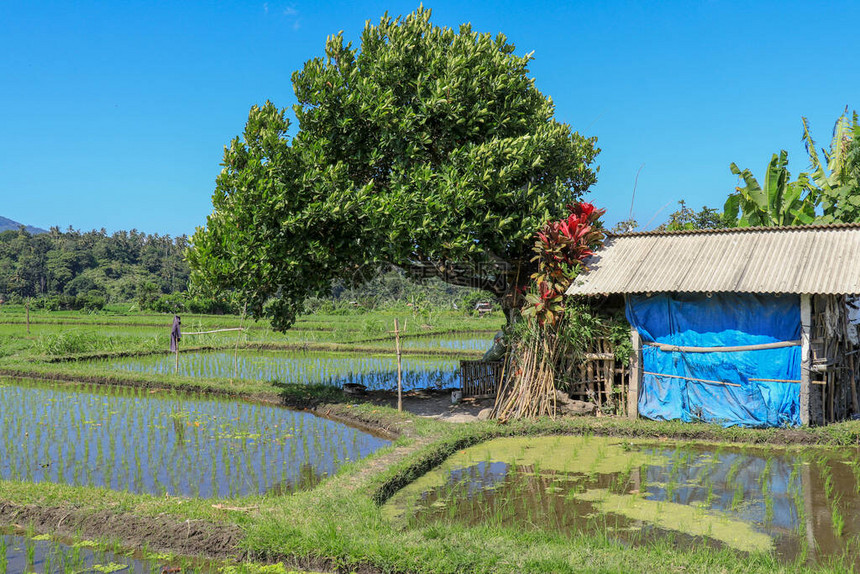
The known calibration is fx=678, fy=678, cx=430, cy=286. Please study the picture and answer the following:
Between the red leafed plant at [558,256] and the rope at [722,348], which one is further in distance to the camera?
the red leafed plant at [558,256]

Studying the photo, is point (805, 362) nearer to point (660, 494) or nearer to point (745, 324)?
point (745, 324)

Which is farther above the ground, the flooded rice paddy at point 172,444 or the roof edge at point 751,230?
the roof edge at point 751,230

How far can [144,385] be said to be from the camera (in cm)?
1375

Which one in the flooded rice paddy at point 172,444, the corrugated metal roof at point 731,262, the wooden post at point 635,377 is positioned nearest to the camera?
the flooded rice paddy at point 172,444

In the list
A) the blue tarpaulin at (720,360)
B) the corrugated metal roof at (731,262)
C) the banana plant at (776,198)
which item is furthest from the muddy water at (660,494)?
the banana plant at (776,198)

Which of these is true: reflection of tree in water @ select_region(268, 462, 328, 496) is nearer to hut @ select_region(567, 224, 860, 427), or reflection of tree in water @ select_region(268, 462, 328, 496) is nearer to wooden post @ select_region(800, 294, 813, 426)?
hut @ select_region(567, 224, 860, 427)

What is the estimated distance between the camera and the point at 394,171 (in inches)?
420

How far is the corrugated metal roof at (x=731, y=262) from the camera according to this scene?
8.57m

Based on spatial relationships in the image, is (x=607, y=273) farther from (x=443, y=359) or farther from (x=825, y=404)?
(x=443, y=359)

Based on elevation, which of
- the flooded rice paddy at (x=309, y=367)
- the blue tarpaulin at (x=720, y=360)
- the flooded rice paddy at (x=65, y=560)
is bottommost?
the flooded rice paddy at (x=65, y=560)

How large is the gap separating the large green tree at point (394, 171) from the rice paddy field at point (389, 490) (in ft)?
8.22

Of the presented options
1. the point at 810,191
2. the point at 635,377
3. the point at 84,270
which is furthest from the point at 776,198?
the point at 84,270

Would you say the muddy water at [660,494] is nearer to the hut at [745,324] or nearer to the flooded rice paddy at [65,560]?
the hut at [745,324]

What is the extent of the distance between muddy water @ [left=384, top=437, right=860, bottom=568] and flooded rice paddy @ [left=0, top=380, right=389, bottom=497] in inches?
69.0
